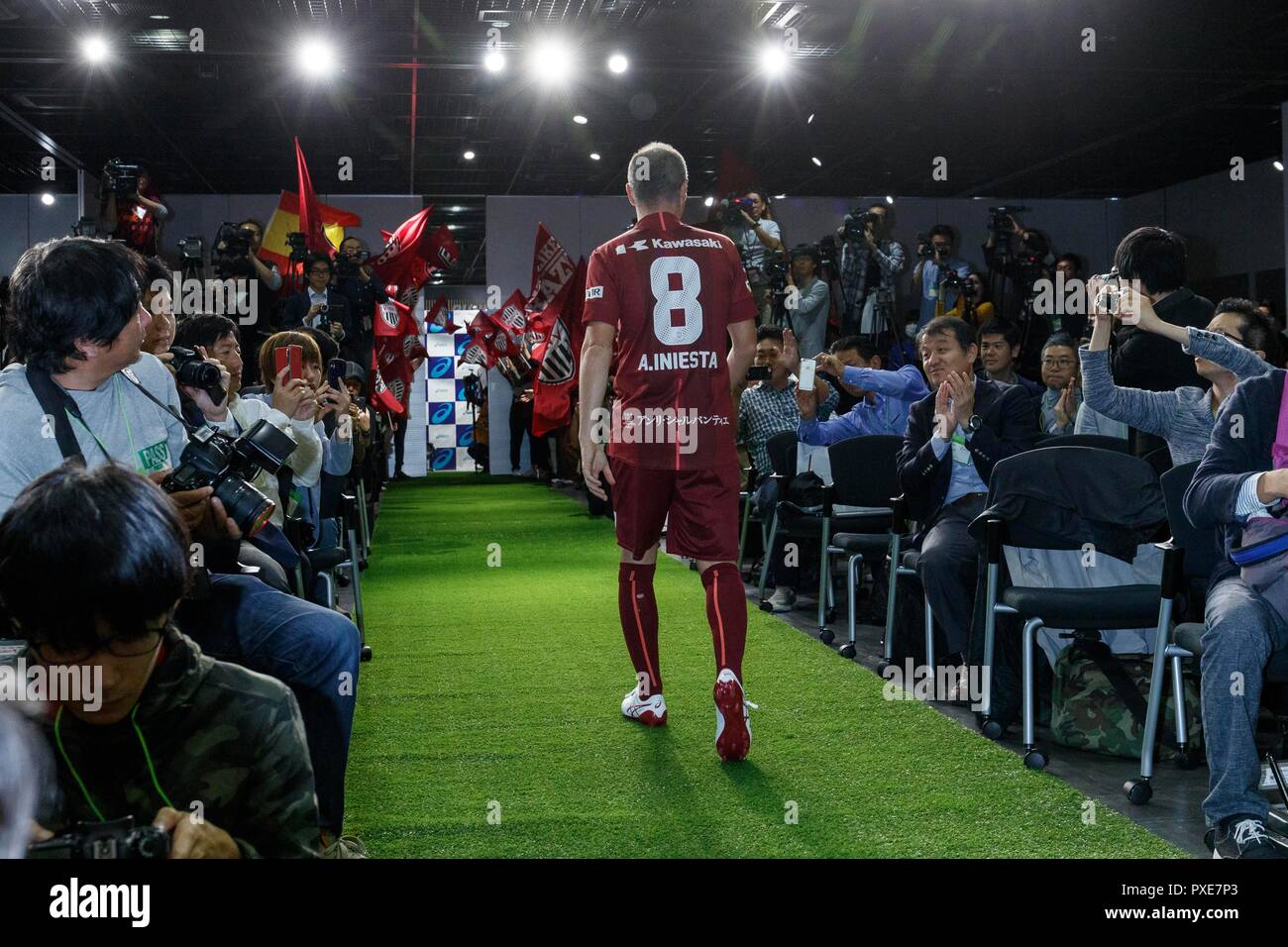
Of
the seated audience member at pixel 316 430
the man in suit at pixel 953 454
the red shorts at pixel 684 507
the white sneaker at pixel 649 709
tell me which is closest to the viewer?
the red shorts at pixel 684 507

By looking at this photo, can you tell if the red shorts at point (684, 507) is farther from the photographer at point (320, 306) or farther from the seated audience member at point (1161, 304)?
the photographer at point (320, 306)

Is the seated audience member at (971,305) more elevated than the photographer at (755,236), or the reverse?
the photographer at (755,236)

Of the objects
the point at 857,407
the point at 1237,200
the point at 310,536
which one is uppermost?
the point at 1237,200

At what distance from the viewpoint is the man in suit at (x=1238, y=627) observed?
2.72 m

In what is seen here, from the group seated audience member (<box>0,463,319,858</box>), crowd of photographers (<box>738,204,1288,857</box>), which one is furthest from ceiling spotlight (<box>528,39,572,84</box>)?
seated audience member (<box>0,463,319,858</box>)

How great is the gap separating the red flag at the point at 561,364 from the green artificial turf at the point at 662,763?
19.4 ft

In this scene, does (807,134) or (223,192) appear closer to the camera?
(807,134)

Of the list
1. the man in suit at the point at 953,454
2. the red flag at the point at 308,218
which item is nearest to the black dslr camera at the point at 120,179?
the red flag at the point at 308,218

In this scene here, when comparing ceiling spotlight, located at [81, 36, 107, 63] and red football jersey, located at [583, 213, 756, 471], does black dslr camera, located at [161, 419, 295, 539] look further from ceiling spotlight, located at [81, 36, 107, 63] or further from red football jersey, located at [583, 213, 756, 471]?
ceiling spotlight, located at [81, 36, 107, 63]

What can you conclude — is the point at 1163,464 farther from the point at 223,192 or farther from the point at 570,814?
the point at 223,192
